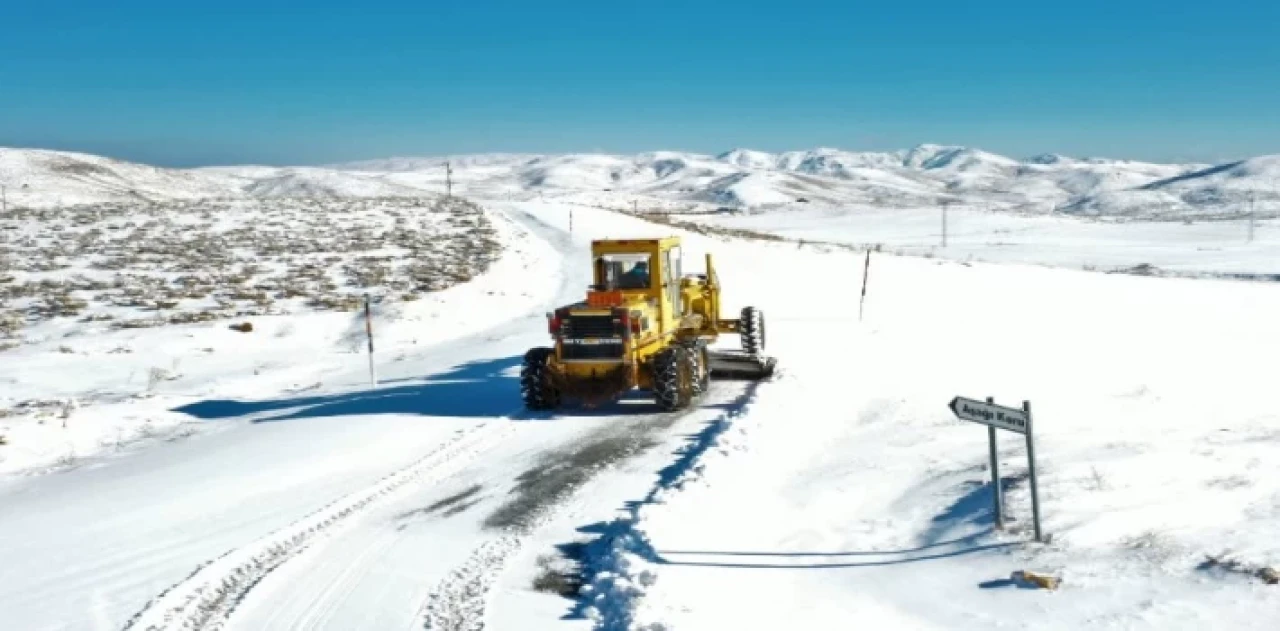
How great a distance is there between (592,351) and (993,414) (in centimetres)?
796

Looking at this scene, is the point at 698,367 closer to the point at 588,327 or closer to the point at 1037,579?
the point at 588,327

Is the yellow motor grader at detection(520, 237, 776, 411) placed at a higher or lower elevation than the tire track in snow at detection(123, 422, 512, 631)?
higher

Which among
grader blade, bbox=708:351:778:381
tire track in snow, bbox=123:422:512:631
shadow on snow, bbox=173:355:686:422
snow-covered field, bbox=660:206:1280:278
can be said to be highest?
snow-covered field, bbox=660:206:1280:278

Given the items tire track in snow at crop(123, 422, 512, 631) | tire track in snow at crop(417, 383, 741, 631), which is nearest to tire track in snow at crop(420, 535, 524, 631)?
tire track in snow at crop(417, 383, 741, 631)

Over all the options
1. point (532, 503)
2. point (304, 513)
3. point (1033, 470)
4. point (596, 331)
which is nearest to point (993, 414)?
point (1033, 470)

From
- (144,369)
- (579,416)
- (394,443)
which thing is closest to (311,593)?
(394,443)

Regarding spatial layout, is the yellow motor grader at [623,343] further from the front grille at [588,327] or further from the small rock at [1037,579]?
the small rock at [1037,579]

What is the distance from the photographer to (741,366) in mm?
17172

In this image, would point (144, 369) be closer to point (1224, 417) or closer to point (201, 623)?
point (201, 623)

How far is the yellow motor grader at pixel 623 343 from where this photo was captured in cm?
1476

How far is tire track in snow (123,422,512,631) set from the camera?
741 centimetres

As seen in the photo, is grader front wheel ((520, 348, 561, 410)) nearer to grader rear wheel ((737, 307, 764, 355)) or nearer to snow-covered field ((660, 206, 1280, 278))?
grader rear wheel ((737, 307, 764, 355))

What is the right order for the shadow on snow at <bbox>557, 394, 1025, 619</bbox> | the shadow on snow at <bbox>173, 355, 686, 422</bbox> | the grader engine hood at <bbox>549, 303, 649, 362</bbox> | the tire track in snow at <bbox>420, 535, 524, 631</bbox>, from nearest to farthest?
the tire track in snow at <bbox>420, 535, 524, 631</bbox> → the shadow on snow at <bbox>557, 394, 1025, 619</bbox> → the grader engine hood at <bbox>549, 303, 649, 362</bbox> → the shadow on snow at <bbox>173, 355, 686, 422</bbox>

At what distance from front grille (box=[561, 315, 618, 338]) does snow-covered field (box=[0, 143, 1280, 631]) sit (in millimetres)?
1195
